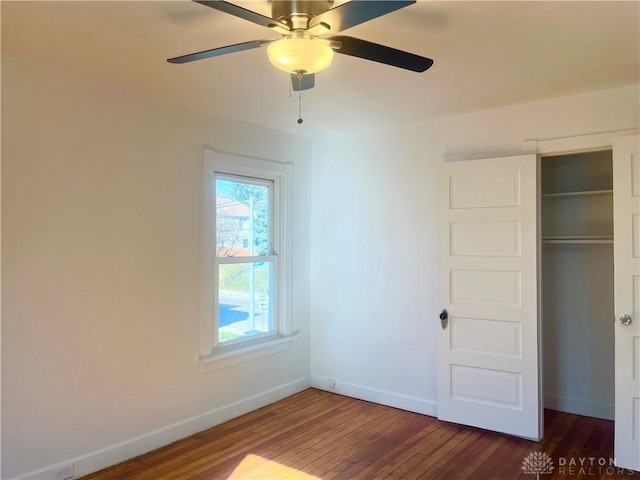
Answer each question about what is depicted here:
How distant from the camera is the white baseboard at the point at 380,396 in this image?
3938 mm

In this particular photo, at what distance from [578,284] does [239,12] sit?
144 inches

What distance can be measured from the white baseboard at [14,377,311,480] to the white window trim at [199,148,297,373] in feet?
1.21

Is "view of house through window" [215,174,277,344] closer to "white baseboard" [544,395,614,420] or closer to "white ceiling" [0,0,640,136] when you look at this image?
"white ceiling" [0,0,640,136]

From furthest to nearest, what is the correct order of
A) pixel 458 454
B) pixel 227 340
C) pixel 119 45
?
1. pixel 227 340
2. pixel 458 454
3. pixel 119 45

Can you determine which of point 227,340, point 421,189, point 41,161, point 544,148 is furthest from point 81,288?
point 544,148

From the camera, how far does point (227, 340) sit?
3.92 metres

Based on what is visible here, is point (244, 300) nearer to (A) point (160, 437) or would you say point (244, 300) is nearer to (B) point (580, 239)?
(A) point (160, 437)

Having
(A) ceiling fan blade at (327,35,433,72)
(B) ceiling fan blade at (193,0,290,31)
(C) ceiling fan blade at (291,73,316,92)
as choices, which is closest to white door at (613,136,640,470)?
(A) ceiling fan blade at (327,35,433,72)

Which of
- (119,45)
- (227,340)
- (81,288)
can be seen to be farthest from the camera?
(227,340)

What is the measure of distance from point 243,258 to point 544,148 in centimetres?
254

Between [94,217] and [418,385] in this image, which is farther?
[418,385]

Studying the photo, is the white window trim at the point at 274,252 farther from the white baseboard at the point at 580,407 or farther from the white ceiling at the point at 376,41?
the white baseboard at the point at 580,407

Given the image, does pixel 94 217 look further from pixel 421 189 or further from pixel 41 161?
pixel 421 189

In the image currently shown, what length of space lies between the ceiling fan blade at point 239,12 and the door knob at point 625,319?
8.88 feet
